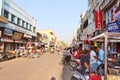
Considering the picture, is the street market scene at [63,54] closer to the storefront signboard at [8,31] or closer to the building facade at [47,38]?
the storefront signboard at [8,31]

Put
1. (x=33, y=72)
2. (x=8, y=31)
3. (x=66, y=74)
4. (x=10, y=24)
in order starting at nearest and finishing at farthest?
1. (x=66, y=74)
2. (x=33, y=72)
3. (x=8, y=31)
4. (x=10, y=24)

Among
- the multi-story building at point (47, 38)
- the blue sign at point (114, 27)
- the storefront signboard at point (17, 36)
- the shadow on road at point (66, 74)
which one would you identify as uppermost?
the multi-story building at point (47, 38)

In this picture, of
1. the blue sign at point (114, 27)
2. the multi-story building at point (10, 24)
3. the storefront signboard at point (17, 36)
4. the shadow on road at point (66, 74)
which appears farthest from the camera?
the storefront signboard at point (17, 36)

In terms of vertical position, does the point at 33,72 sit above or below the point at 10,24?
below

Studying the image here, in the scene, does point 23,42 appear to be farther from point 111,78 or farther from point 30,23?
point 111,78

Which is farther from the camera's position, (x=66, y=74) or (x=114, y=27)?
(x=66, y=74)

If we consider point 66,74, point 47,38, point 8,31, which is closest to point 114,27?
point 66,74

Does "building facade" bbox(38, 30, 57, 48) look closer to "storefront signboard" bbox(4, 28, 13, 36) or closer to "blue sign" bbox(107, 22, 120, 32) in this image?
"storefront signboard" bbox(4, 28, 13, 36)

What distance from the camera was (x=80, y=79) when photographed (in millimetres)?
10648

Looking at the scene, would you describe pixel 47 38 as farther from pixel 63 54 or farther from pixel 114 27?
pixel 114 27

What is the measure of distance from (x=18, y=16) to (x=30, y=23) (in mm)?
15049

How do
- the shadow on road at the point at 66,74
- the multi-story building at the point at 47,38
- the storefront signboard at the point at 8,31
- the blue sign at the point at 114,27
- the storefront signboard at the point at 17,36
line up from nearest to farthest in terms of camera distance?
the blue sign at the point at 114,27 → the shadow on road at the point at 66,74 → the storefront signboard at the point at 8,31 → the storefront signboard at the point at 17,36 → the multi-story building at the point at 47,38

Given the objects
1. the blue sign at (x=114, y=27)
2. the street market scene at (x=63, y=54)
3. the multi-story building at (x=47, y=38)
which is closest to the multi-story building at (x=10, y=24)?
the street market scene at (x=63, y=54)

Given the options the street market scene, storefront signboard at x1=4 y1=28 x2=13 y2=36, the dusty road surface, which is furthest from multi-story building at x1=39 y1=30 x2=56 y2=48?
the dusty road surface
